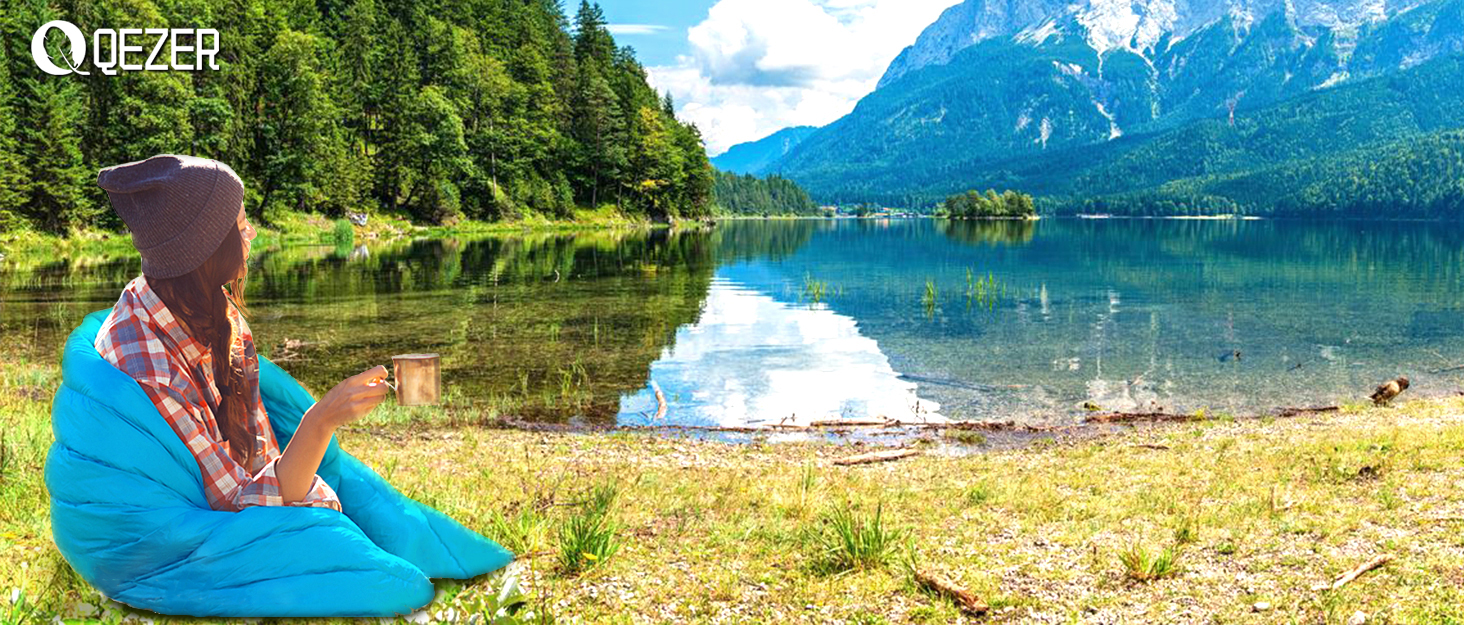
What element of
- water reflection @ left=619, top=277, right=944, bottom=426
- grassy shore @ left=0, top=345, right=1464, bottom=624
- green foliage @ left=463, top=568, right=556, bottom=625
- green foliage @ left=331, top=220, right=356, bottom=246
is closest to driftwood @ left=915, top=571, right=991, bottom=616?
grassy shore @ left=0, top=345, right=1464, bottom=624

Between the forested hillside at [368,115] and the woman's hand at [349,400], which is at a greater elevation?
the forested hillside at [368,115]

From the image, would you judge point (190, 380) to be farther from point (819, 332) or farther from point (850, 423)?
point (819, 332)

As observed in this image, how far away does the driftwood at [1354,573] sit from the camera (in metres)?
6.53

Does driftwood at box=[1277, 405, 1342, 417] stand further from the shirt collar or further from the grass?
the grass

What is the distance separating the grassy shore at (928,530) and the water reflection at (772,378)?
4.70 m

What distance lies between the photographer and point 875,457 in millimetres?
13422

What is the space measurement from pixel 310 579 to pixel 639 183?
11192cm

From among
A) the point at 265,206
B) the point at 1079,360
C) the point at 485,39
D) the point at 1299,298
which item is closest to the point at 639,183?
the point at 485,39

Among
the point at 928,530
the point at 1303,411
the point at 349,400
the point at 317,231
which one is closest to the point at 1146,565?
the point at 928,530

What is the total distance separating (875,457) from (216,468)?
1013 cm

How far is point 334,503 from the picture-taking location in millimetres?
5227

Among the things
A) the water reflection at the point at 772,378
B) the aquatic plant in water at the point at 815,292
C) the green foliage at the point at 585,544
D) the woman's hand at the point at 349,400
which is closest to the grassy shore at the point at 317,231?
the aquatic plant in water at the point at 815,292

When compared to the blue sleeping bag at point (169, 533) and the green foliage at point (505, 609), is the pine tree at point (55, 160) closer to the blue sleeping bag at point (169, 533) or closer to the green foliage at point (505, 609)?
the blue sleeping bag at point (169, 533)

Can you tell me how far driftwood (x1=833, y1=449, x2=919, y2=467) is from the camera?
13.1m
